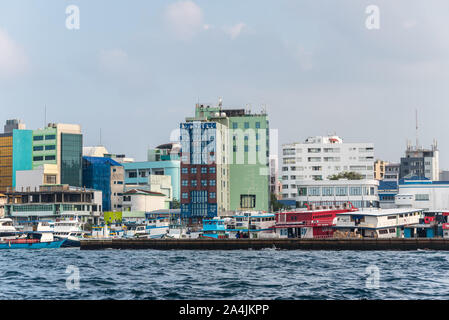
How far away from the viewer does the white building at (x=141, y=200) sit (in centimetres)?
18988

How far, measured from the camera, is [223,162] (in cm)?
17050

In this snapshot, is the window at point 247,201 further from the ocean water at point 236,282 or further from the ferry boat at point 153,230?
the ocean water at point 236,282

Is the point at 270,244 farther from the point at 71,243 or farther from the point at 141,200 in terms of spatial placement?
the point at 141,200

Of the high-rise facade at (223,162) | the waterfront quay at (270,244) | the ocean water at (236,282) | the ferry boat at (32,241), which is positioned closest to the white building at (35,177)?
the high-rise facade at (223,162)

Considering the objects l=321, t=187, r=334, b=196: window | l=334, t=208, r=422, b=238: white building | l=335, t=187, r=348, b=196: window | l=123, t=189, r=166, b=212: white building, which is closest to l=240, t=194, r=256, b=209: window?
l=321, t=187, r=334, b=196: window

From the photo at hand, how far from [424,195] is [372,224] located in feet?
160

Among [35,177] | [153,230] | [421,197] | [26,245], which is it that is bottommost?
[26,245]

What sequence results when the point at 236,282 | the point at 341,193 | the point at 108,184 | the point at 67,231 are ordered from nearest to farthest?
the point at 236,282 → the point at 67,231 → the point at 341,193 → the point at 108,184

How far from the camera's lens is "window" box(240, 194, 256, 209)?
571 ft

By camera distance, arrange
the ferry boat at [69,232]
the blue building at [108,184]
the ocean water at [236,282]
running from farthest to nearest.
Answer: the blue building at [108,184] → the ferry boat at [69,232] → the ocean water at [236,282]

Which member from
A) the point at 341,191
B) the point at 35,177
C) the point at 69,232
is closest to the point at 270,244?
the point at 69,232

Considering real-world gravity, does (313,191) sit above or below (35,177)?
below

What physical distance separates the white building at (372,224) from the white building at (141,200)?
84413mm

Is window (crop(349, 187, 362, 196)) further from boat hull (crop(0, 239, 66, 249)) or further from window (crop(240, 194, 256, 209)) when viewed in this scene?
boat hull (crop(0, 239, 66, 249))
